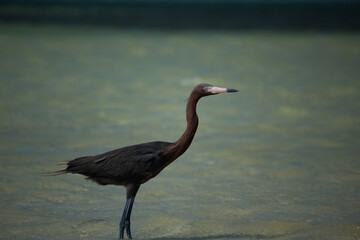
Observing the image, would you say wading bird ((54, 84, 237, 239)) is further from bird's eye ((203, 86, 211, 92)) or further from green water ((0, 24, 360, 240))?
green water ((0, 24, 360, 240))

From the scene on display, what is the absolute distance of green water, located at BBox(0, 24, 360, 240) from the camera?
4.74m

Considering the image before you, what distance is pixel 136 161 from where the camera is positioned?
165 inches

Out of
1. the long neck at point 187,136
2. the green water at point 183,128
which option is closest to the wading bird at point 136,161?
the long neck at point 187,136

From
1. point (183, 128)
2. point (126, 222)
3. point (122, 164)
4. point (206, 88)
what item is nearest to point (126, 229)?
point (126, 222)

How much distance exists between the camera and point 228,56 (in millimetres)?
11133

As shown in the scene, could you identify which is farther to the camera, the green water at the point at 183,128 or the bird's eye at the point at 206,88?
the green water at the point at 183,128

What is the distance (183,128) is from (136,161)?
11.1 feet

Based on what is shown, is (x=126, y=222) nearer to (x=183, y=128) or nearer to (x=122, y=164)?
(x=122, y=164)

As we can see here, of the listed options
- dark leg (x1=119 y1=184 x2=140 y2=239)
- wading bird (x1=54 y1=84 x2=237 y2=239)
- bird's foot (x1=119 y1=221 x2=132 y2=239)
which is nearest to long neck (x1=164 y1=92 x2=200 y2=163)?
wading bird (x1=54 y1=84 x2=237 y2=239)

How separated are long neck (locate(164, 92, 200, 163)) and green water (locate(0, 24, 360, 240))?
1.80 ft

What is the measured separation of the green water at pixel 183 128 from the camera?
474cm

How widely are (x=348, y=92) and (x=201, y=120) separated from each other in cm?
224

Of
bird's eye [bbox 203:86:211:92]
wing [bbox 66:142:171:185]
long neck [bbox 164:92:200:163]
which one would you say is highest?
bird's eye [bbox 203:86:211:92]

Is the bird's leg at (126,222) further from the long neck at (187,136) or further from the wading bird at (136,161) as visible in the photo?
the long neck at (187,136)
